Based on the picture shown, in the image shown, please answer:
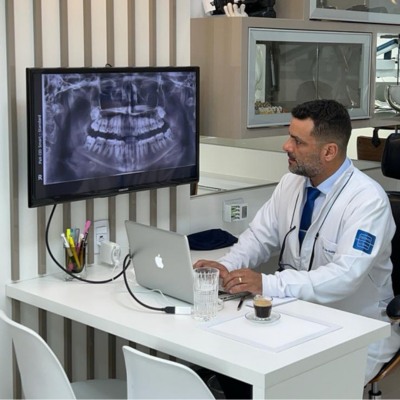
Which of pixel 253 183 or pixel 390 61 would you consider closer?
pixel 253 183

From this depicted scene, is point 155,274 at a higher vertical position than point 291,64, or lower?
lower

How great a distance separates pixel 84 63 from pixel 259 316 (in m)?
1.16

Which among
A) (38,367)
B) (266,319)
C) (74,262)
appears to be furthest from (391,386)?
(38,367)

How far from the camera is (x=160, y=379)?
2.09 m

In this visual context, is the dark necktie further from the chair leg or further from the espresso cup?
the espresso cup

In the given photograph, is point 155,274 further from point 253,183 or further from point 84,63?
point 253,183

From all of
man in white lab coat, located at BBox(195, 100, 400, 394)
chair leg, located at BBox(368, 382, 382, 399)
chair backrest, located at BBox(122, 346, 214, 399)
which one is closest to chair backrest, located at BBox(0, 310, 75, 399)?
chair backrest, located at BBox(122, 346, 214, 399)

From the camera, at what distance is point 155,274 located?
104 inches

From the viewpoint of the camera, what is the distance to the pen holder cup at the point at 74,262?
2877mm

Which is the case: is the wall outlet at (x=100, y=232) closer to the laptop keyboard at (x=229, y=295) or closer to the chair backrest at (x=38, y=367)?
the laptop keyboard at (x=229, y=295)

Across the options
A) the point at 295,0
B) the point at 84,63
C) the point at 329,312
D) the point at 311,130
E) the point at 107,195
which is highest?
the point at 295,0

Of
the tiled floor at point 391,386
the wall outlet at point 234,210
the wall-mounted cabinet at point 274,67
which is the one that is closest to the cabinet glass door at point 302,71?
the wall-mounted cabinet at point 274,67

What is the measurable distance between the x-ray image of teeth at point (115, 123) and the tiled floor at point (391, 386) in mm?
1156

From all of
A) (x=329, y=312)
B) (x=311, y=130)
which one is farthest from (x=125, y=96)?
(x=329, y=312)
